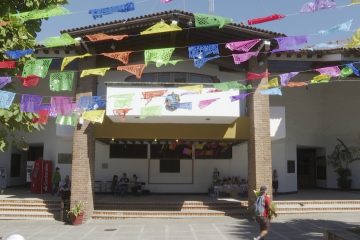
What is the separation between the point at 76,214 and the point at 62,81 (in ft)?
17.7

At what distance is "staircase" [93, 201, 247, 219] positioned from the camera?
17.7 metres

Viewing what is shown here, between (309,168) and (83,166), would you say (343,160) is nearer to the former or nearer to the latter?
(309,168)

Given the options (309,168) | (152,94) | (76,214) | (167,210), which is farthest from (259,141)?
(309,168)

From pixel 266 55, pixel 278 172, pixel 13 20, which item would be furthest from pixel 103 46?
pixel 278 172

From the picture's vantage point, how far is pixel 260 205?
1180 centimetres

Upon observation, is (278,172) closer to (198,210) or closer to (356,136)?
(356,136)

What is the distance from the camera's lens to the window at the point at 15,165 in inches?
1064

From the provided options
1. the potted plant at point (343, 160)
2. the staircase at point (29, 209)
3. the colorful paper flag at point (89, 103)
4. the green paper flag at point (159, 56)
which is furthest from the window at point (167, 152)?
the green paper flag at point (159, 56)

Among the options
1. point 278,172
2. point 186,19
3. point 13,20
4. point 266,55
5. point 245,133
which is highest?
point 186,19

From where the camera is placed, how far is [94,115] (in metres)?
15.5

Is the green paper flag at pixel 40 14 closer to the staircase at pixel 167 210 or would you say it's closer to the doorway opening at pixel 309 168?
the staircase at pixel 167 210

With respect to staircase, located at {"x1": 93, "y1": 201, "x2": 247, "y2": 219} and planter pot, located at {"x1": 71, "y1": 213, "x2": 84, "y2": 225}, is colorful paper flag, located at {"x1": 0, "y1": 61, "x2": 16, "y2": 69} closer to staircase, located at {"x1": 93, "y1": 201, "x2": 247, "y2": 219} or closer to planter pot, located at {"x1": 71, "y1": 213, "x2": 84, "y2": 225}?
planter pot, located at {"x1": 71, "y1": 213, "x2": 84, "y2": 225}

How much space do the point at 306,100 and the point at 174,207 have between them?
11.7m

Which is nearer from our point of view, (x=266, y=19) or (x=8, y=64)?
(x=8, y=64)
